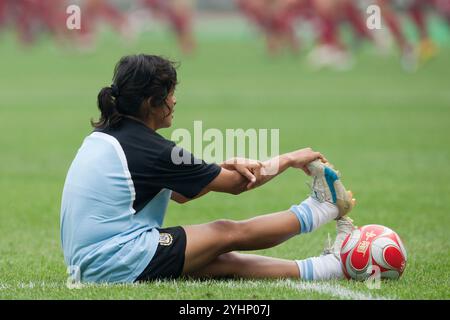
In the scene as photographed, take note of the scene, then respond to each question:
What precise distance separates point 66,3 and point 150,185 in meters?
26.5

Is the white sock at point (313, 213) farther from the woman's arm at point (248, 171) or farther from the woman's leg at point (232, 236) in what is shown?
the woman's arm at point (248, 171)

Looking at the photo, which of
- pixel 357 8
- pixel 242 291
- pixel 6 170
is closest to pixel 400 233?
pixel 242 291

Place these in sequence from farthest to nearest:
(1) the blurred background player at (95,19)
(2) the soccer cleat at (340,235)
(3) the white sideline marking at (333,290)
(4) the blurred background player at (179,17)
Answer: (1) the blurred background player at (95,19) < (4) the blurred background player at (179,17) < (2) the soccer cleat at (340,235) < (3) the white sideline marking at (333,290)

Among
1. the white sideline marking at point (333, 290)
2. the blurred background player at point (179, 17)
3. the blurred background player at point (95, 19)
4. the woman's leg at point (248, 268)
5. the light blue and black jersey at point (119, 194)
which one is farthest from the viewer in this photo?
the blurred background player at point (95, 19)

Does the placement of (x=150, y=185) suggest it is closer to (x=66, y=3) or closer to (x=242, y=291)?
(x=242, y=291)

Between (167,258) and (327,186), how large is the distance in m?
0.95

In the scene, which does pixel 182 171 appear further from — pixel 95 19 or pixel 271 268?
pixel 95 19

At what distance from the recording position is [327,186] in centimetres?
560

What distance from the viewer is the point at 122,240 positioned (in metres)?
5.20

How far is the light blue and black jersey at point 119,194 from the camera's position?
205 inches

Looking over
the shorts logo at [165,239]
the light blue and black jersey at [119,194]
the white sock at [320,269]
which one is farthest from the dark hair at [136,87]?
the white sock at [320,269]

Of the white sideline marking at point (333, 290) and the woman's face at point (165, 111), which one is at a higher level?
the woman's face at point (165, 111)

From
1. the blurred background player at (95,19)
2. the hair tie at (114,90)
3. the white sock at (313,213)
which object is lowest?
the white sock at (313,213)

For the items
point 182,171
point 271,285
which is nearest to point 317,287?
point 271,285
